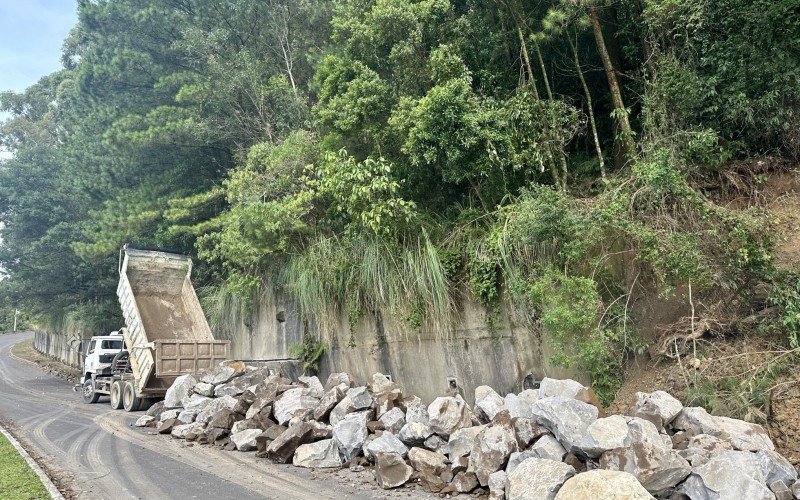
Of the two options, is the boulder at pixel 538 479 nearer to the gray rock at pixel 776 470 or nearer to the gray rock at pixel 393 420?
the gray rock at pixel 776 470

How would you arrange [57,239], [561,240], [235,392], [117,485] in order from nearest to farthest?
1. [117,485]
2. [561,240]
3. [235,392]
4. [57,239]

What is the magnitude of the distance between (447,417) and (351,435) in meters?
1.36

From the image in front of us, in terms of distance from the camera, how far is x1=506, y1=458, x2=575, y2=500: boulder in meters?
4.95

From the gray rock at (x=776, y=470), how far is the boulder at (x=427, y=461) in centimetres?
314

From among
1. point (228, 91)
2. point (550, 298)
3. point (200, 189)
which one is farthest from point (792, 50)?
point (200, 189)

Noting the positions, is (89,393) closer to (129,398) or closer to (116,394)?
(116,394)

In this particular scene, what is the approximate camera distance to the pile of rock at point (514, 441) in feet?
15.7

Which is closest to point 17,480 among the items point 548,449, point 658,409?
point 548,449

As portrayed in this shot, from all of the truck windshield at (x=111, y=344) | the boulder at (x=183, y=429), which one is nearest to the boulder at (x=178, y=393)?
the boulder at (x=183, y=429)

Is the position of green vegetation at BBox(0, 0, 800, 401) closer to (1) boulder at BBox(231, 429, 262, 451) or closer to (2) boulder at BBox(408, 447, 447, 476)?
(2) boulder at BBox(408, 447, 447, 476)

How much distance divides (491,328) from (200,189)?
11.4 metres

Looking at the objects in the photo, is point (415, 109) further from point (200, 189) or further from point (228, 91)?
point (200, 189)

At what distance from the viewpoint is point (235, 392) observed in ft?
32.8

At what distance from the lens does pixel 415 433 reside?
679cm
